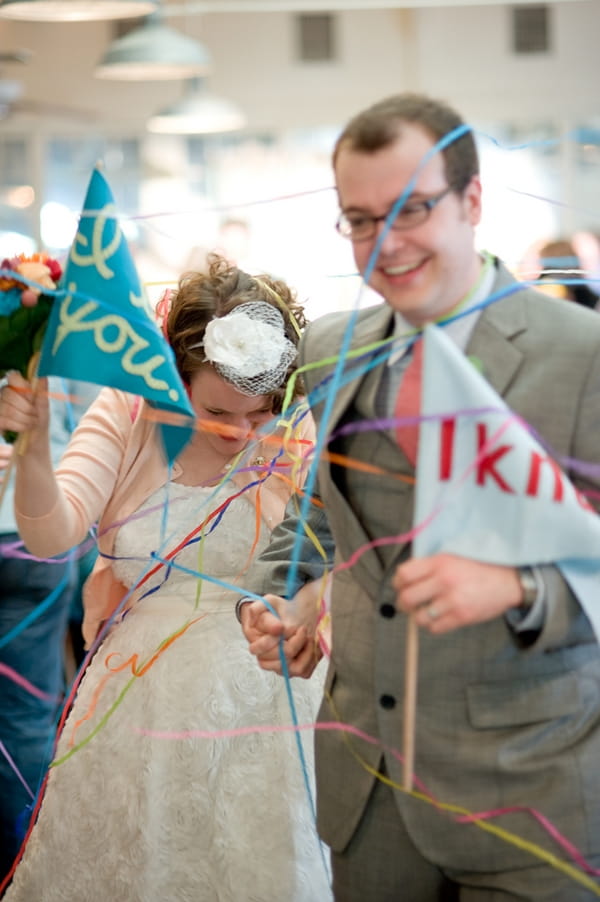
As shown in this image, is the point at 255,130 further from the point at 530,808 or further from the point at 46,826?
the point at 530,808

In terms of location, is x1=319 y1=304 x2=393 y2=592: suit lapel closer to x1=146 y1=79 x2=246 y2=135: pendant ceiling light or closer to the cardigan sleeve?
the cardigan sleeve

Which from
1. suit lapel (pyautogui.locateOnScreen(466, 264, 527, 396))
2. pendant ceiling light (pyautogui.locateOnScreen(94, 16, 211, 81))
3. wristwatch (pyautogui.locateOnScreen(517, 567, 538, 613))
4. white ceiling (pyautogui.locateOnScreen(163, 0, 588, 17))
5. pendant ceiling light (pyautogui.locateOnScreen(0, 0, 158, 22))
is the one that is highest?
white ceiling (pyautogui.locateOnScreen(163, 0, 588, 17))

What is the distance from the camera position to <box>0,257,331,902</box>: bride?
2215 millimetres

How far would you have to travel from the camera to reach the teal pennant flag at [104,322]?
1.71 metres

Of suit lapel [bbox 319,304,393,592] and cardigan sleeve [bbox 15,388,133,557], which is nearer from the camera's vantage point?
suit lapel [bbox 319,304,393,592]

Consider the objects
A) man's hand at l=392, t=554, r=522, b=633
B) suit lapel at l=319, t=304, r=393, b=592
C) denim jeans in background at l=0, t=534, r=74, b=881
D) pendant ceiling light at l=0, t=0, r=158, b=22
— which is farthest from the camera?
pendant ceiling light at l=0, t=0, r=158, b=22

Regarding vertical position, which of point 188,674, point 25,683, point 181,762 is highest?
point 25,683

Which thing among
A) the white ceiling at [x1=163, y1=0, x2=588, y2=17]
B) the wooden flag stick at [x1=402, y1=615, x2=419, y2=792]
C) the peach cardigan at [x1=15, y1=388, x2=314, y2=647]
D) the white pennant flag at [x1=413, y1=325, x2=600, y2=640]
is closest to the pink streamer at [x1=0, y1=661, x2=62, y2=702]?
the peach cardigan at [x1=15, y1=388, x2=314, y2=647]

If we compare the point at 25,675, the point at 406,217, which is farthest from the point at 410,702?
the point at 25,675

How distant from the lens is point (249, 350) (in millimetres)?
2105

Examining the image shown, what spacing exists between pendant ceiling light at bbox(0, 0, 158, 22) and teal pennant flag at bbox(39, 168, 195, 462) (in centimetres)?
276

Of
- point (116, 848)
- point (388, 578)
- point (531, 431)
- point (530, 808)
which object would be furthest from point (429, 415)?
point (116, 848)

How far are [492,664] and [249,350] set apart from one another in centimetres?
74

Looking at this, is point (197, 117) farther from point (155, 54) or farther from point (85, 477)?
point (85, 477)
